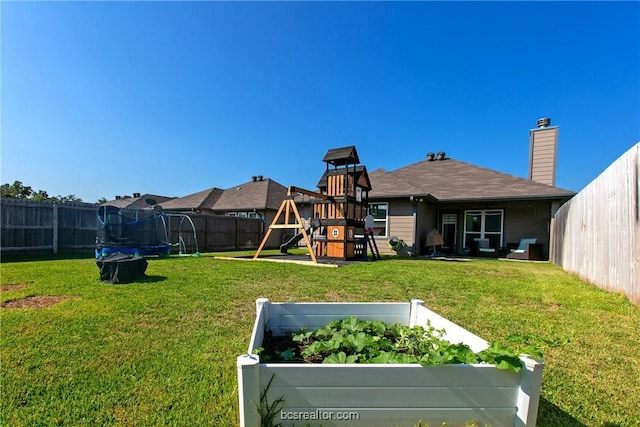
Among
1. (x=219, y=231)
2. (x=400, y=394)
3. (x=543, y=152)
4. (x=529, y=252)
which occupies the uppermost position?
(x=543, y=152)

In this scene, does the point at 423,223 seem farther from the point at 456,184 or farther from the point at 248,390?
the point at 248,390

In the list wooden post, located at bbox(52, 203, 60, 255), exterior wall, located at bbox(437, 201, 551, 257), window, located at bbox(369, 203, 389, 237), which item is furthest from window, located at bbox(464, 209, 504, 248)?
wooden post, located at bbox(52, 203, 60, 255)

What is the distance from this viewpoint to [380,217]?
46.0ft

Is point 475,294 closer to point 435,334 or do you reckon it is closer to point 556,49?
point 435,334

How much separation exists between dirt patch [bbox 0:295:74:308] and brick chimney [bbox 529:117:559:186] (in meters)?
16.9

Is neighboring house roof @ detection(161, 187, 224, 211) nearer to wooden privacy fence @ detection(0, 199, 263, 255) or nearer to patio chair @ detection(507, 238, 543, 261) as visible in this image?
wooden privacy fence @ detection(0, 199, 263, 255)

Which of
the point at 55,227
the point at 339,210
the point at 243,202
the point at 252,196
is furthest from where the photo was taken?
the point at 252,196

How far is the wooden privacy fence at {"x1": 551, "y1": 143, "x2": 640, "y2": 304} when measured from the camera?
4312mm

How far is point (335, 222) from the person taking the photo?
1040cm

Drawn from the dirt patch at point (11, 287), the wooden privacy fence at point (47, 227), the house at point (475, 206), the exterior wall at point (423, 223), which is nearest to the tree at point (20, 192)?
the wooden privacy fence at point (47, 227)

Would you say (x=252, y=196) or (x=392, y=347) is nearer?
(x=392, y=347)

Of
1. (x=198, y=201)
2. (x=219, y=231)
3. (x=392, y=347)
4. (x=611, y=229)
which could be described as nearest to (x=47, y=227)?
(x=219, y=231)

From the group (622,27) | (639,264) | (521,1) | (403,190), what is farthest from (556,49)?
(639,264)

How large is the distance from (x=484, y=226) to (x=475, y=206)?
1.04 m
